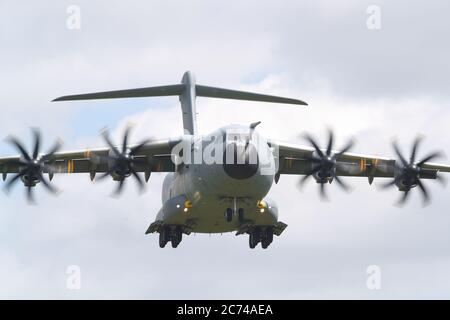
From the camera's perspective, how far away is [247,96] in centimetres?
4203

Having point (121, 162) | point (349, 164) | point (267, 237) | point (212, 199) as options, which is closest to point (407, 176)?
point (349, 164)

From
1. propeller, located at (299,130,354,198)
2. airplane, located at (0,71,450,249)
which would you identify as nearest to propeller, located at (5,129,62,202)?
airplane, located at (0,71,450,249)

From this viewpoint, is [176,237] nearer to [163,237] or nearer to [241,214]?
[163,237]

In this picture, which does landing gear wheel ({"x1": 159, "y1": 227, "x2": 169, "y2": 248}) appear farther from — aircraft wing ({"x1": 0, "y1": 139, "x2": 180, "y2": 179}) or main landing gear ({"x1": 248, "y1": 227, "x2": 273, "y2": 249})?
main landing gear ({"x1": 248, "y1": 227, "x2": 273, "y2": 249})

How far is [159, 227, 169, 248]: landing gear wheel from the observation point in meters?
40.3

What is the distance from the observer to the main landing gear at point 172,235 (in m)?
40.1

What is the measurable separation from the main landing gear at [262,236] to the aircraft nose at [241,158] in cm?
517

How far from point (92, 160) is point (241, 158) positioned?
21.3ft

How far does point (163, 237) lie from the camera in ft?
133

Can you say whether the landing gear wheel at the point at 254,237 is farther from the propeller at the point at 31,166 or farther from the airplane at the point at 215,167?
the propeller at the point at 31,166

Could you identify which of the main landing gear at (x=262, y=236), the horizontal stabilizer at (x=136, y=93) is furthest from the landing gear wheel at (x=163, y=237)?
the horizontal stabilizer at (x=136, y=93)
